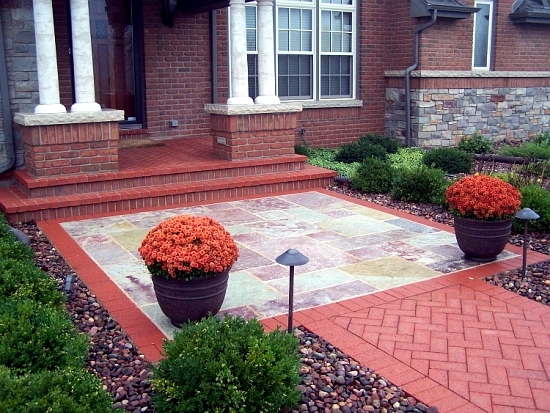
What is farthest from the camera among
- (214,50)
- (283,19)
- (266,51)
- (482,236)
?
(283,19)

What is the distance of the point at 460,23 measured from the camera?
1197 cm

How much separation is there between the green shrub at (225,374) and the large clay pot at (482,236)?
2740 mm

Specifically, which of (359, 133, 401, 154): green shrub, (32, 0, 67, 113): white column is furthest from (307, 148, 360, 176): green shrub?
(32, 0, 67, 113): white column

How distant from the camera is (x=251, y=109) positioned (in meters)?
8.52

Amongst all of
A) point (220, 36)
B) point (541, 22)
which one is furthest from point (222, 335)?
point (541, 22)

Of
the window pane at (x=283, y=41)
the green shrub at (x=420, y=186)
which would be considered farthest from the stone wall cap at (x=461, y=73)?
the green shrub at (x=420, y=186)

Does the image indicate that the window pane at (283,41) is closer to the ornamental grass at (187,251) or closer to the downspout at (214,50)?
the downspout at (214,50)

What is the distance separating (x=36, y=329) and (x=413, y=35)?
9.99 m

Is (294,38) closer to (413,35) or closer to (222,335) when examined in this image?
(413,35)

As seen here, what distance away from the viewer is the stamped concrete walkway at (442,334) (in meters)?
3.39

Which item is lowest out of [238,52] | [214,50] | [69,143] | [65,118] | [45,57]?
[69,143]

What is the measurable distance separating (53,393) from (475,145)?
34.7 ft

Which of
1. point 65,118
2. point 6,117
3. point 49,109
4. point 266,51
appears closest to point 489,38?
point 266,51

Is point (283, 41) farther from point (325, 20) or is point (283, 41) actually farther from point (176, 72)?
point (176, 72)
